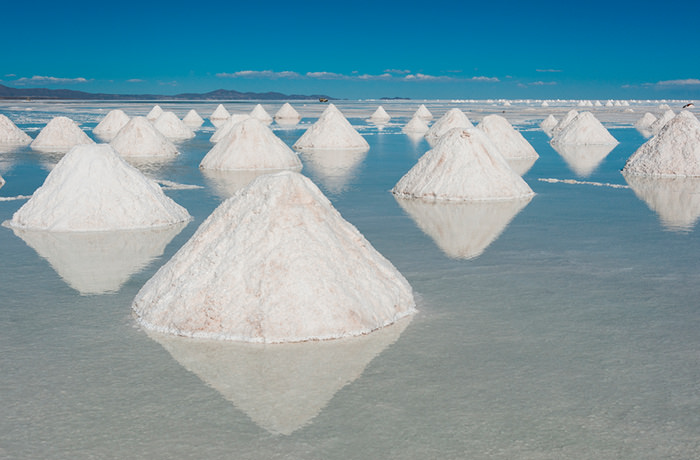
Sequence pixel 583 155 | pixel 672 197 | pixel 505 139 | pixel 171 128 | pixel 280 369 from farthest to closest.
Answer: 1. pixel 171 128
2. pixel 583 155
3. pixel 505 139
4. pixel 672 197
5. pixel 280 369

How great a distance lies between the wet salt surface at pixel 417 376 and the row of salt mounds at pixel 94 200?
85.3 inches

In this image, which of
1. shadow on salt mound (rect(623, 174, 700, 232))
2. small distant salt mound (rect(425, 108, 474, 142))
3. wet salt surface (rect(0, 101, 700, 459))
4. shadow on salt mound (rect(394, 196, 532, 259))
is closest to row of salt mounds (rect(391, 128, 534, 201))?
shadow on salt mound (rect(394, 196, 532, 259))

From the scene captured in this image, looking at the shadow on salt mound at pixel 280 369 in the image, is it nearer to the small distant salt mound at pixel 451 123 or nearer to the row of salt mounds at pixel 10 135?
Result: the row of salt mounds at pixel 10 135

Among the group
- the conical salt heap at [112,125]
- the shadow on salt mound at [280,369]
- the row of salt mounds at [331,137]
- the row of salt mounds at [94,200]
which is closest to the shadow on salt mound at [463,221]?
the shadow on salt mound at [280,369]

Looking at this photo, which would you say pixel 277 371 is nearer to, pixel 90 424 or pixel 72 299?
pixel 90 424

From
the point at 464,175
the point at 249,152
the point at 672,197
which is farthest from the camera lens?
the point at 249,152

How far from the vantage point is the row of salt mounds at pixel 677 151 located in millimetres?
19906

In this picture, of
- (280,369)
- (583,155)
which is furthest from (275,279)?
(583,155)

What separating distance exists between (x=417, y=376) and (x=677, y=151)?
17.5m

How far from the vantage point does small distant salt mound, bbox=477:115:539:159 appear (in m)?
26.2

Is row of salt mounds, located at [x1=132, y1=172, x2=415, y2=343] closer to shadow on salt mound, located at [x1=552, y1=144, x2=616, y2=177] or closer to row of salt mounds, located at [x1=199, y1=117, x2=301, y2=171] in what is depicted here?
row of salt mounds, located at [x1=199, y1=117, x2=301, y2=171]

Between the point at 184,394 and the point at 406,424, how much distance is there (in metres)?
1.66

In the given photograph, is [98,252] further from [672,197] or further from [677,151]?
[677,151]

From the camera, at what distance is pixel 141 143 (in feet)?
87.6
